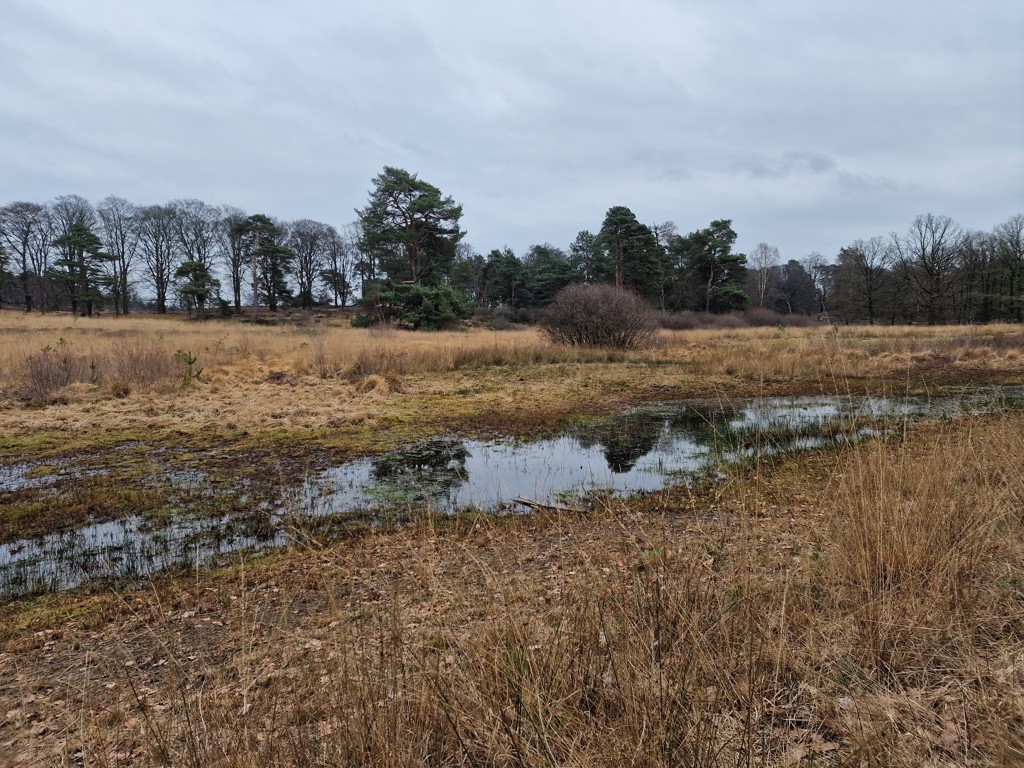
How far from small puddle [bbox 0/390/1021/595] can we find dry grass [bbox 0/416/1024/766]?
94cm

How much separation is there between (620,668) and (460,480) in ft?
17.4

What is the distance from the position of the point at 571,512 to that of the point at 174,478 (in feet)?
17.8

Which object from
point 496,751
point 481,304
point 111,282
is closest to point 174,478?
point 496,751

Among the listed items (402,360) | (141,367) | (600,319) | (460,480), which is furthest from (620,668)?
(600,319)

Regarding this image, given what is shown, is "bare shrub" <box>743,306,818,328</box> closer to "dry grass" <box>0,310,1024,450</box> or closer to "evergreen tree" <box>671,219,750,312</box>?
"evergreen tree" <box>671,219,750,312</box>

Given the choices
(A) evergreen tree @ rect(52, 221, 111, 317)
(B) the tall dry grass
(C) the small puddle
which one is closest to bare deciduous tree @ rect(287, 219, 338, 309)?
(A) evergreen tree @ rect(52, 221, 111, 317)

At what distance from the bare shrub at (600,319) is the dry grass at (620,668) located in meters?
18.4

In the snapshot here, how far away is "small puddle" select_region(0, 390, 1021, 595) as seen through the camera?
4727mm

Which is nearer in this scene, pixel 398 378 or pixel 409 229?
pixel 398 378

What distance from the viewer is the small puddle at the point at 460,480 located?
15.5ft

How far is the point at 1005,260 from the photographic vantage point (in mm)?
47031

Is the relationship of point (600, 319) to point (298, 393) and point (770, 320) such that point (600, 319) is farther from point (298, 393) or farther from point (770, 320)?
point (770, 320)

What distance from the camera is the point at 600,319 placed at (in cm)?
2195

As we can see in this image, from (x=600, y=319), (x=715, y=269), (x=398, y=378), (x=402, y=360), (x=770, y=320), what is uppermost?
(x=715, y=269)
